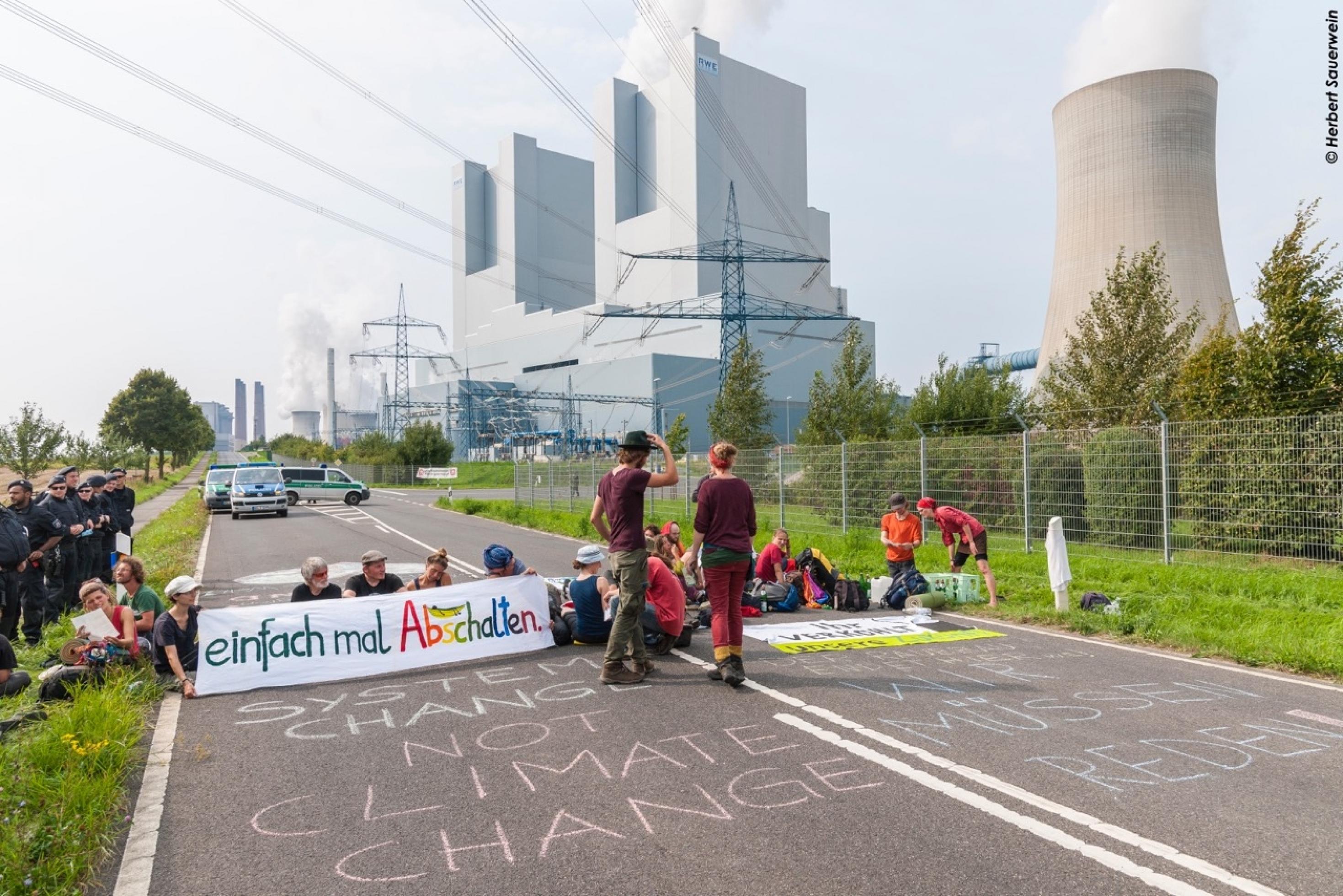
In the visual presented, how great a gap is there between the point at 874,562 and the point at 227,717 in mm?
10658

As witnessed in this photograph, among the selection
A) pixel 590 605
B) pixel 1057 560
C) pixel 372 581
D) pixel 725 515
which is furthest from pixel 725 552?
pixel 1057 560

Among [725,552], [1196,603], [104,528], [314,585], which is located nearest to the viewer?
[725,552]

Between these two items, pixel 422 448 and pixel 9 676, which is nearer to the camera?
pixel 9 676

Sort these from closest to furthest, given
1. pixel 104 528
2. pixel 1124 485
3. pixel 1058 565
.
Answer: pixel 1058 565
pixel 104 528
pixel 1124 485

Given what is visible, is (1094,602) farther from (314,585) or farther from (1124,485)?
(314,585)

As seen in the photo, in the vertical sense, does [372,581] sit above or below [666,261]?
below

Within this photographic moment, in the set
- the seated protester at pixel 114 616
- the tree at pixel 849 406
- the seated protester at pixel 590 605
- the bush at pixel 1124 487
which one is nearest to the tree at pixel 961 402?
the tree at pixel 849 406

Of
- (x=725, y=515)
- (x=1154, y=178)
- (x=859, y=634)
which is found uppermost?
(x=1154, y=178)

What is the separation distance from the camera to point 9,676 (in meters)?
6.32

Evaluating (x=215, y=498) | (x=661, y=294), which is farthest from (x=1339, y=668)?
(x=661, y=294)

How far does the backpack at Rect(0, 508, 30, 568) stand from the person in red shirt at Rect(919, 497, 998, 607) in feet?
30.7

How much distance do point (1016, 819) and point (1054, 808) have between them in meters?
0.26

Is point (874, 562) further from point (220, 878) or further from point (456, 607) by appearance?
point (220, 878)

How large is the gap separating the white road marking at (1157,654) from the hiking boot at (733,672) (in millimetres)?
3849
